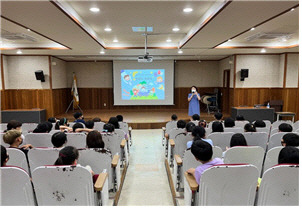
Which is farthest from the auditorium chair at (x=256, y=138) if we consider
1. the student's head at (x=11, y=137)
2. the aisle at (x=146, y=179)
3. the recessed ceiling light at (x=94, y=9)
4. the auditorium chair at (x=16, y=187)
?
the recessed ceiling light at (x=94, y=9)

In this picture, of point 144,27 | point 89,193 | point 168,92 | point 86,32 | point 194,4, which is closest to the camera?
point 89,193

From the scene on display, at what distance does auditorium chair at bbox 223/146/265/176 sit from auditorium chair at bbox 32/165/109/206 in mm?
1409

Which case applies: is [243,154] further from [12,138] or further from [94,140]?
[12,138]

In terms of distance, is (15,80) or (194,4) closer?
(194,4)

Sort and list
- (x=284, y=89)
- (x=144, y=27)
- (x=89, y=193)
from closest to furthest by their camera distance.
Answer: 1. (x=89, y=193)
2. (x=144, y=27)
3. (x=284, y=89)

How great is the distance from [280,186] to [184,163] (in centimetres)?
94

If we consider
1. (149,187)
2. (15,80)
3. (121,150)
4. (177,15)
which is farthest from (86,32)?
(15,80)

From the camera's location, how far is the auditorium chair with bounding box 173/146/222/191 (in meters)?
2.30

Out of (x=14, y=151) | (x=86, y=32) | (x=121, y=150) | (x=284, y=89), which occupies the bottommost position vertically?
(x=121, y=150)

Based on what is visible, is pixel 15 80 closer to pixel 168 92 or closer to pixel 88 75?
pixel 88 75

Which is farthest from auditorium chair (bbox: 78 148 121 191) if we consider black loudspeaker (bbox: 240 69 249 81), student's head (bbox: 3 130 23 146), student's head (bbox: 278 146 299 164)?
black loudspeaker (bbox: 240 69 249 81)

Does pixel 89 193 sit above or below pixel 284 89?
below

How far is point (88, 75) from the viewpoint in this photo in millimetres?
10484

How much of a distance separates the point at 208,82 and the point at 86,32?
24.0ft
